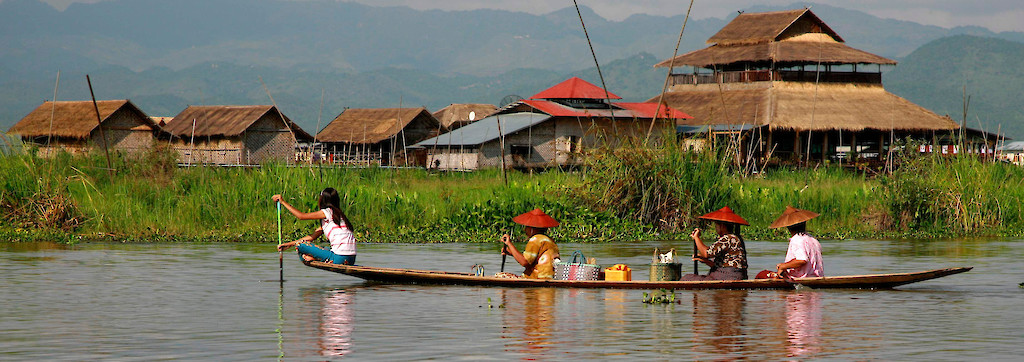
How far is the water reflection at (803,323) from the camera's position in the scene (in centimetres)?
943

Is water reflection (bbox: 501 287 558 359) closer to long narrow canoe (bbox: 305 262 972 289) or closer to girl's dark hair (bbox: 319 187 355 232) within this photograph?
long narrow canoe (bbox: 305 262 972 289)

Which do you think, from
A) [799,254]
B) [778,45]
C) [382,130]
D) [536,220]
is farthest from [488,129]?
[799,254]

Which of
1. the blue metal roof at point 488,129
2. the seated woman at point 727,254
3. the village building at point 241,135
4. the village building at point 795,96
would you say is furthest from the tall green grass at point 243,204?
the village building at point 241,135

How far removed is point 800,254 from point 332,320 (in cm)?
506

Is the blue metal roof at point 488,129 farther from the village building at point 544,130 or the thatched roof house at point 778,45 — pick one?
the thatched roof house at point 778,45

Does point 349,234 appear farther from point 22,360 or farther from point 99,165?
point 99,165

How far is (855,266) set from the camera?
17.1 meters

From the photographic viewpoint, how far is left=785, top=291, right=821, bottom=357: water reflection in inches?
371

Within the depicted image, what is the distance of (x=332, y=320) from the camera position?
1111 centimetres

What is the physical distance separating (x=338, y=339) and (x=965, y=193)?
15.6 metres

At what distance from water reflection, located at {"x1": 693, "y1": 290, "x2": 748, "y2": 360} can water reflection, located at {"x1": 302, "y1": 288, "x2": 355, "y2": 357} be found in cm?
277

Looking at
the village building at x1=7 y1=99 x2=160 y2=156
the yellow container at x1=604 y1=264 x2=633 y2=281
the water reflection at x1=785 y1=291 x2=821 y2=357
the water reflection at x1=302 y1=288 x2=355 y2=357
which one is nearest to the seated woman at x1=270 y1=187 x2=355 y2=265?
the water reflection at x1=302 y1=288 x2=355 y2=357

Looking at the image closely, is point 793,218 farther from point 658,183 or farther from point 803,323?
point 658,183

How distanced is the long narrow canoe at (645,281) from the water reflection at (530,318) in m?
0.21
